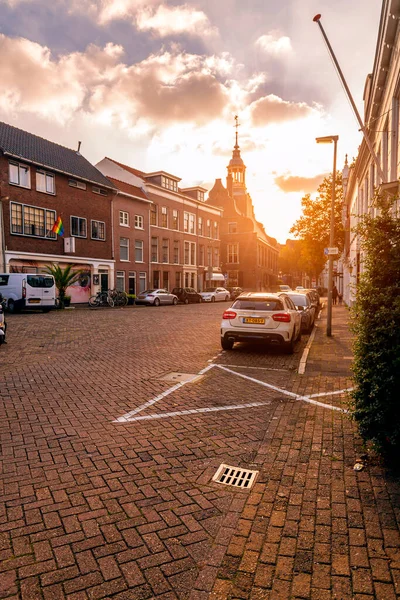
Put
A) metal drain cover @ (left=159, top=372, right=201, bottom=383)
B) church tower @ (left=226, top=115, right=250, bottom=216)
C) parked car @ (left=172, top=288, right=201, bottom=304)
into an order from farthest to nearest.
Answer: church tower @ (left=226, top=115, right=250, bottom=216), parked car @ (left=172, top=288, right=201, bottom=304), metal drain cover @ (left=159, top=372, right=201, bottom=383)

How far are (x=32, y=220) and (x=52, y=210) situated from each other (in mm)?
2227

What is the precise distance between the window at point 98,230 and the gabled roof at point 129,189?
4.39 metres

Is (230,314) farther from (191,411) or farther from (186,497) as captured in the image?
(186,497)

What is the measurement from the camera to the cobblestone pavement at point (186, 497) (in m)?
2.44

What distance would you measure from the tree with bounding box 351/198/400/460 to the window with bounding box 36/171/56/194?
2868 centimetres

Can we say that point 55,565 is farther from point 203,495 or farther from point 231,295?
point 231,295

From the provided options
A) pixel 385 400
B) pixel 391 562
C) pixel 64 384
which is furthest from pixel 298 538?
pixel 64 384

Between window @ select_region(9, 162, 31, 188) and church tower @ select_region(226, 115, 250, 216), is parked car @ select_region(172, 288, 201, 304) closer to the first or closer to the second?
window @ select_region(9, 162, 31, 188)

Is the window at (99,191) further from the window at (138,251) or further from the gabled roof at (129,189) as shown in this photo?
the window at (138,251)

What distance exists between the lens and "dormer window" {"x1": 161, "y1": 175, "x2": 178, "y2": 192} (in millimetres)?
43906

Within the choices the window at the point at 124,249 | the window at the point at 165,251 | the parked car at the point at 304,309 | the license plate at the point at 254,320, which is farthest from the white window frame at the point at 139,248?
the license plate at the point at 254,320

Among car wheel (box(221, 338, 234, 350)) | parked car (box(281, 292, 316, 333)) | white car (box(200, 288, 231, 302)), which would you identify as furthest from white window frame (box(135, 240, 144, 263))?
car wheel (box(221, 338, 234, 350))

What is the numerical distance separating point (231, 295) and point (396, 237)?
44585 mm

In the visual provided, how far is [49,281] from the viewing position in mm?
21797
